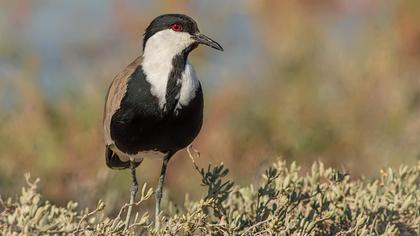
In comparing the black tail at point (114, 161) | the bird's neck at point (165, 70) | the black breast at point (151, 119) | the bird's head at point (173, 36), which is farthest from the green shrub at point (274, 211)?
the bird's head at point (173, 36)

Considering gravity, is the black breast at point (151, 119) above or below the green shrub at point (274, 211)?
above

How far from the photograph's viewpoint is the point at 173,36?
5.18 meters

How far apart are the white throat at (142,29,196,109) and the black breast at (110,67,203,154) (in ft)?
0.10

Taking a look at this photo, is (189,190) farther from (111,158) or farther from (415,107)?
(415,107)

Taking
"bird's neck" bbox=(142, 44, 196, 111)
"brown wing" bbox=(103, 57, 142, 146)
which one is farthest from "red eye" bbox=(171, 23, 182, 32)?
"brown wing" bbox=(103, 57, 142, 146)

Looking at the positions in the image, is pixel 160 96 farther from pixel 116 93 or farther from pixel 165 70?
pixel 116 93

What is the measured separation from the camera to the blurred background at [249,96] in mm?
7770

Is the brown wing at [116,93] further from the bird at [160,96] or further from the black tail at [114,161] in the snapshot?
the black tail at [114,161]

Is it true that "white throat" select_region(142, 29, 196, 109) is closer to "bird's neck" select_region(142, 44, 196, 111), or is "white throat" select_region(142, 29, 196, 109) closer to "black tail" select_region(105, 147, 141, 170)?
Answer: "bird's neck" select_region(142, 44, 196, 111)

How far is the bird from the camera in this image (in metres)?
5.01

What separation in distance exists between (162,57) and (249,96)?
410cm

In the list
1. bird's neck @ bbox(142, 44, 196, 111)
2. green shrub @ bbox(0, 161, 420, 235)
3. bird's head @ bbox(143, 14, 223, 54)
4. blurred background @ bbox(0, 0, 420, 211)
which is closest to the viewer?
green shrub @ bbox(0, 161, 420, 235)

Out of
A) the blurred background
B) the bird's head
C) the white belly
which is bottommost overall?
the white belly

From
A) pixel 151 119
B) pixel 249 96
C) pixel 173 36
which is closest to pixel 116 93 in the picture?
pixel 151 119
